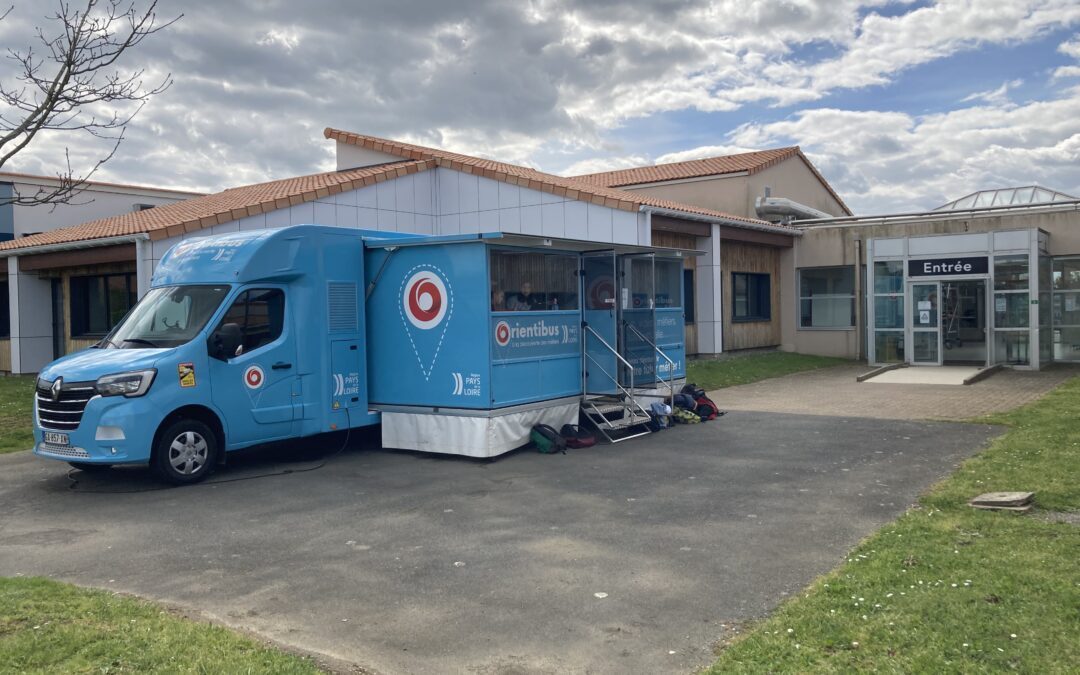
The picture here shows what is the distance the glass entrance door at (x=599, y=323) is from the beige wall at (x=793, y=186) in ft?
56.9

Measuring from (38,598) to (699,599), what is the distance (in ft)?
13.6

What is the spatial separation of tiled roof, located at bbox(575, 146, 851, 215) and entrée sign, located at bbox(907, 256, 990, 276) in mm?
7463

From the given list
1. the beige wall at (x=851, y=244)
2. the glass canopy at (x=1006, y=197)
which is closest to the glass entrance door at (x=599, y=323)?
the beige wall at (x=851, y=244)

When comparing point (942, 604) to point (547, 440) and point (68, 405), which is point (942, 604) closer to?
point (547, 440)

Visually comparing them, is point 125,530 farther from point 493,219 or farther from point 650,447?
point 493,219

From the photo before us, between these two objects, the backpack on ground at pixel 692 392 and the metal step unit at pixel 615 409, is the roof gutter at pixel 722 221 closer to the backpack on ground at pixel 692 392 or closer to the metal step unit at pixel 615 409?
the backpack on ground at pixel 692 392

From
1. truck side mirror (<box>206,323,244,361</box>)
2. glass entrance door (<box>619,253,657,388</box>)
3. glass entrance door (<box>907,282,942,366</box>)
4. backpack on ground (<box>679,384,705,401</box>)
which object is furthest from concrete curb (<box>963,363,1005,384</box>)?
truck side mirror (<box>206,323,244,361</box>)

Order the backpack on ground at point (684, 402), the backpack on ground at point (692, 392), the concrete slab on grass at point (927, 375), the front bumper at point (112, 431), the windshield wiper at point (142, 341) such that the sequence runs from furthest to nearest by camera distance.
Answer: the concrete slab on grass at point (927, 375) < the backpack on ground at point (692, 392) < the backpack on ground at point (684, 402) < the windshield wiper at point (142, 341) < the front bumper at point (112, 431)

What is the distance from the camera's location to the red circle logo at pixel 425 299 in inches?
440

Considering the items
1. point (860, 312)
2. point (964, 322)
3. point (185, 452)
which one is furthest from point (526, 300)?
point (860, 312)

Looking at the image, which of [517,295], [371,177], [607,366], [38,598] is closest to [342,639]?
[38,598]

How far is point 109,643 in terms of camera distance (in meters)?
4.74

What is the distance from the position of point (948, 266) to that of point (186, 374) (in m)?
19.7

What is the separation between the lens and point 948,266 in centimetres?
2291
